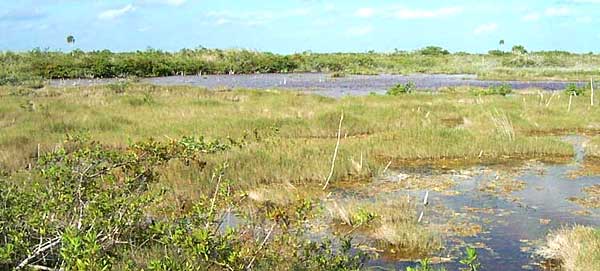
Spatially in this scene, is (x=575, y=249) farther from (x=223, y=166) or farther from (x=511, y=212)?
(x=223, y=166)

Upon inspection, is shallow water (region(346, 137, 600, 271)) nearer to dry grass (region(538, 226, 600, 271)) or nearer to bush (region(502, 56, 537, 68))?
dry grass (region(538, 226, 600, 271))

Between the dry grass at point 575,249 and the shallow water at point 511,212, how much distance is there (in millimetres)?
233

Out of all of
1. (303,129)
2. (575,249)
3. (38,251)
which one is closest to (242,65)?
(303,129)

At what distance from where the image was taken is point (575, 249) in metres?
7.28

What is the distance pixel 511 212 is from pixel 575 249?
105 inches

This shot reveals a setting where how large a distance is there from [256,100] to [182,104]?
11.5ft

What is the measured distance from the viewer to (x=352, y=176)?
1232 cm

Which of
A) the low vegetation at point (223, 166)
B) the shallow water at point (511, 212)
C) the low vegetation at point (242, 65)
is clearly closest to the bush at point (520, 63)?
the low vegetation at point (242, 65)

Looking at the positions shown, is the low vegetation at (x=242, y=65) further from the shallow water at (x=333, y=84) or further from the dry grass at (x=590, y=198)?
the dry grass at (x=590, y=198)

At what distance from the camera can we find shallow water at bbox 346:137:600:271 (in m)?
7.93

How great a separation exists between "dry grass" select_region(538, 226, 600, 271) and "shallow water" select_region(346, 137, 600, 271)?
23cm

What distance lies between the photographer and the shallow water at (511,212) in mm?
7934

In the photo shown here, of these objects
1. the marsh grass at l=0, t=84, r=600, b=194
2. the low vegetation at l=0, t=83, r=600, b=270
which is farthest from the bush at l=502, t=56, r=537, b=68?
the marsh grass at l=0, t=84, r=600, b=194

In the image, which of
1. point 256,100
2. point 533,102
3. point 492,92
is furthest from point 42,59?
point 533,102
